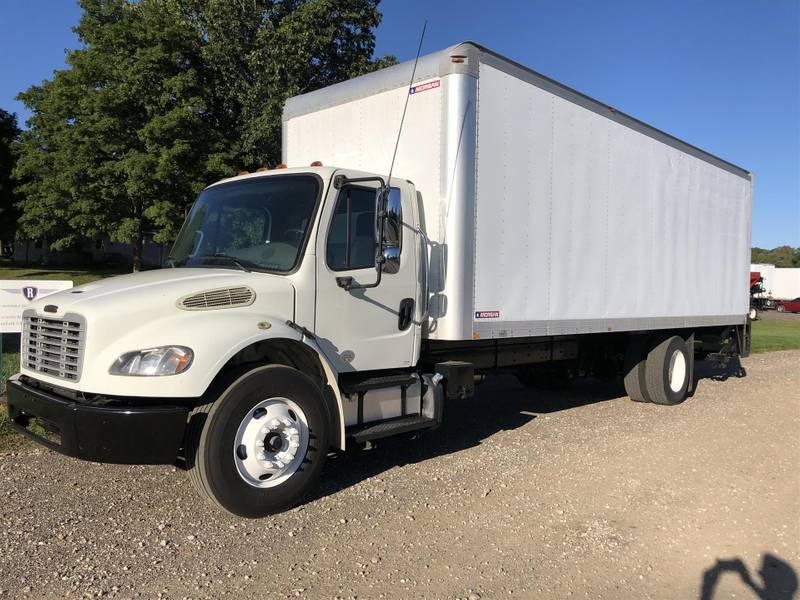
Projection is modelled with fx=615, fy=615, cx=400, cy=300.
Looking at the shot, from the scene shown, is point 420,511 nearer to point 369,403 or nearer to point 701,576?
point 369,403

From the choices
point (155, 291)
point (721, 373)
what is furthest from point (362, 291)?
point (721, 373)

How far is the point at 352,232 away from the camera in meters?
4.87

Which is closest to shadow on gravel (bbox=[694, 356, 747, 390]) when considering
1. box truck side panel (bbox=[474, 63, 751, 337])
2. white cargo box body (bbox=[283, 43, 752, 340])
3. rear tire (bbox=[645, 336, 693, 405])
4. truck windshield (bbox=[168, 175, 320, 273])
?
rear tire (bbox=[645, 336, 693, 405])

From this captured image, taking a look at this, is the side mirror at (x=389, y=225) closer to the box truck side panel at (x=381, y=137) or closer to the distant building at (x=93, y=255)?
the box truck side panel at (x=381, y=137)

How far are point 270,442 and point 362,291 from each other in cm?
138

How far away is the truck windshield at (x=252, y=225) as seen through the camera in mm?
4684

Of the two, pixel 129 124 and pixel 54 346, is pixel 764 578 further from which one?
pixel 129 124

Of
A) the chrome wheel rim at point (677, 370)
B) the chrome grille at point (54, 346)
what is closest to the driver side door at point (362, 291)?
the chrome grille at point (54, 346)

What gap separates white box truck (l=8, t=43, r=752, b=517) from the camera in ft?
12.8

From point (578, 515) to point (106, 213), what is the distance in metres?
23.3

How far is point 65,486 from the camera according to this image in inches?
187

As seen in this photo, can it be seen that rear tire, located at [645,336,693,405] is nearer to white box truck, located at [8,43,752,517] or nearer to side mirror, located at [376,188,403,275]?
white box truck, located at [8,43,752,517]

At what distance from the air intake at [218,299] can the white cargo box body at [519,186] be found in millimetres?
1759

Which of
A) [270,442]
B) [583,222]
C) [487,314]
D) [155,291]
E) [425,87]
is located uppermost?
[425,87]
